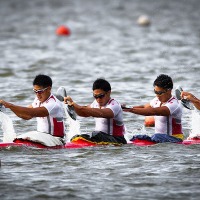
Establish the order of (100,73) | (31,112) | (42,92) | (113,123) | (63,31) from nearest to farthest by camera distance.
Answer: (31,112) < (42,92) < (113,123) < (100,73) < (63,31)

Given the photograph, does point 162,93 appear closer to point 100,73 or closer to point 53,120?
point 53,120

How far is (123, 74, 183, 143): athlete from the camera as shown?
1557cm

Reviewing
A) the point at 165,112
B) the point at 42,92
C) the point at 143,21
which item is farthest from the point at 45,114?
the point at 143,21

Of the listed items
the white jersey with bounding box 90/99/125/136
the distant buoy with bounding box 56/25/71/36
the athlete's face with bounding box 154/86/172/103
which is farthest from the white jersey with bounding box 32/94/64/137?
the distant buoy with bounding box 56/25/71/36

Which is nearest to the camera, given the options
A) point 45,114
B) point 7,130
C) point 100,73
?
point 45,114

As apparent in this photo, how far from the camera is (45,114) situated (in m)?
15.0

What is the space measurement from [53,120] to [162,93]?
2.17 metres

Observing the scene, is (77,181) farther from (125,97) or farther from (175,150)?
(125,97)

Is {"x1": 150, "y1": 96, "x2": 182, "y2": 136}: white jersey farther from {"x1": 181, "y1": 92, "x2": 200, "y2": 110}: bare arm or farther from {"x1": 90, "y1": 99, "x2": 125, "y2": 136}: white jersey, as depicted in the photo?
{"x1": 90, "y1": 99, "x2": 125, "y2": 136}: white jersey

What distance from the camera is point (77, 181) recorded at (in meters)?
13.1

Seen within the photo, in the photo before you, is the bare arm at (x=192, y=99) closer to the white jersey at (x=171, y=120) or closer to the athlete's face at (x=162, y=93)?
the white jersey at (x=171, y=120)

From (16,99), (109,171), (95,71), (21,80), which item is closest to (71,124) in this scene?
(109,171)

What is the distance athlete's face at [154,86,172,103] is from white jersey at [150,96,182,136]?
8cm

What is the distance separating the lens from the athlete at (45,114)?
49.0 ft
